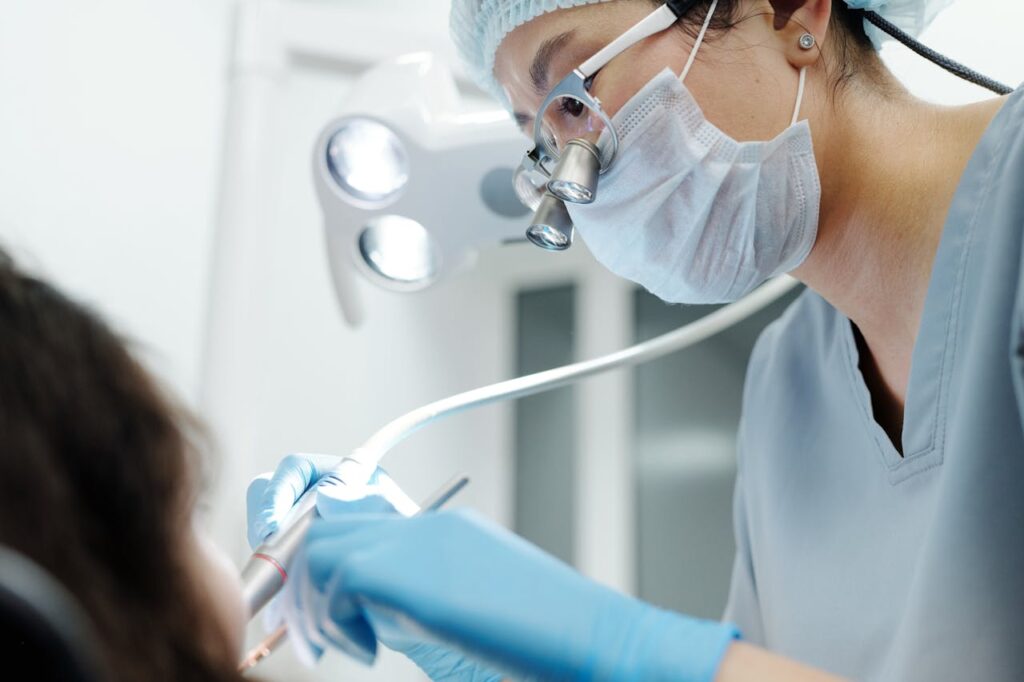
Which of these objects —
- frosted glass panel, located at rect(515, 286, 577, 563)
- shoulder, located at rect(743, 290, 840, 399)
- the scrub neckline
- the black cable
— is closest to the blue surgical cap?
A: the black cable

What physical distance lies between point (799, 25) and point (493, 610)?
2.61 ft

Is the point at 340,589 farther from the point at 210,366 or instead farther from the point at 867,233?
the point at 210,366

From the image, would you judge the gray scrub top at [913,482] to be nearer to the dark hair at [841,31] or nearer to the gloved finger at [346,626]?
the dark hair at [841,31]

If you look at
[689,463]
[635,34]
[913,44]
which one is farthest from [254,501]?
[689,463]

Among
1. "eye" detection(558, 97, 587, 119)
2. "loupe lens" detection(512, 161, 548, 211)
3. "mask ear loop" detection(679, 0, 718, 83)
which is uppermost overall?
"mask ear loop" detection(679, 0, 718, 83)

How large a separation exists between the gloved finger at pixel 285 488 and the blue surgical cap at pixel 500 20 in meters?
0.53

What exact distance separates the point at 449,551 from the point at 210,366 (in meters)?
1.34

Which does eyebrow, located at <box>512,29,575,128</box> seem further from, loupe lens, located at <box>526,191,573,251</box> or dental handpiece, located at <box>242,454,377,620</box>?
dental handpiece, located at <box>242,454,377,620</box>

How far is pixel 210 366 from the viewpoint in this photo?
205 cm

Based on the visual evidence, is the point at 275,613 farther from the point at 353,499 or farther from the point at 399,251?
the point at 399,251

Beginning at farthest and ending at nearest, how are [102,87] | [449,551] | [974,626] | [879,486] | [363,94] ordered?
[102,87] < [363,94] < [879,486] < [974,626] < [449,551]

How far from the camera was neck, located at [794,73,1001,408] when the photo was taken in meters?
1.23

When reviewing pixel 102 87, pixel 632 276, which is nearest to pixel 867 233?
pixel 632 276

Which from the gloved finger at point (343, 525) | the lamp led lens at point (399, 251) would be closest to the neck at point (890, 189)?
the lamp led lens at point (399, 251)
